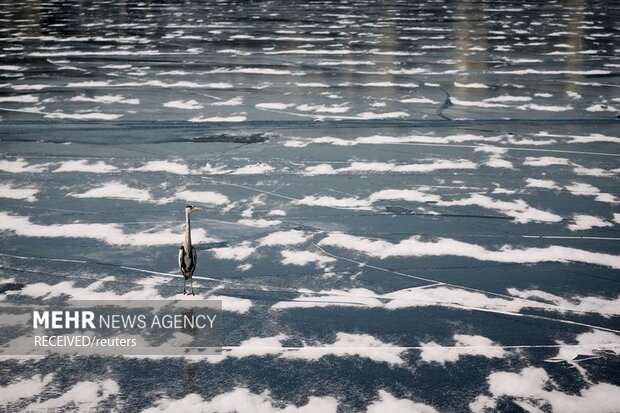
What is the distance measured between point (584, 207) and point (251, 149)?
3487 millimetres

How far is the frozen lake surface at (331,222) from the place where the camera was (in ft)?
13.9

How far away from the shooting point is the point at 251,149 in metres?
8.46

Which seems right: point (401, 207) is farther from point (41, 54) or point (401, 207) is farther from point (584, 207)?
point (41, 54)

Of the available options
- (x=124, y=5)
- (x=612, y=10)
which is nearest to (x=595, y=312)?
(x=612, y=10)

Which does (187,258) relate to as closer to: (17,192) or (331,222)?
(331,222)

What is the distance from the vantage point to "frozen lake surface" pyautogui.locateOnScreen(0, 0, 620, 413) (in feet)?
13.9

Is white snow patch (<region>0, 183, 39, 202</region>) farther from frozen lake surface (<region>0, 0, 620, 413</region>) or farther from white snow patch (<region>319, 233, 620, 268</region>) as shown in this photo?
white snow patch (<region>319, 233, 620, 268</region>)

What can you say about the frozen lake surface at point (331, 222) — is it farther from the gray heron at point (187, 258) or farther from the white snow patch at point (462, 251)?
the gray heron at point (187, 258)

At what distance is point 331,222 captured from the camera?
6.45 m

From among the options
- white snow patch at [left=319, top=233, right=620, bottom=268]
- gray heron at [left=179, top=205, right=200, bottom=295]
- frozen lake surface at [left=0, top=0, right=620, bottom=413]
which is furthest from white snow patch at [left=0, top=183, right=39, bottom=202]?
white snow patch at [left=319, top=233, right=620, bottom=268]

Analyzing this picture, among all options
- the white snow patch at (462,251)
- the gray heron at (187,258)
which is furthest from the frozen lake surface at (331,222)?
the gray heron at (187,258)

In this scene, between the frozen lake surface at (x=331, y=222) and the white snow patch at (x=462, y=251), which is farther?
the white snow patch at (x=462, y=251)

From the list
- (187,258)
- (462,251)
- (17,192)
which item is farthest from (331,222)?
(17,192)

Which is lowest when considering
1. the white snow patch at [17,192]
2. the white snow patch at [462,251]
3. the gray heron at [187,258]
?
the white snow patch at [462,251]
